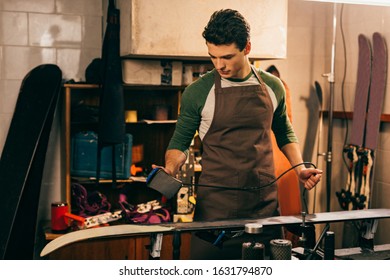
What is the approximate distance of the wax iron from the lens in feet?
7.04

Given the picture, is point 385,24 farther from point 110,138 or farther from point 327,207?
point 110,138

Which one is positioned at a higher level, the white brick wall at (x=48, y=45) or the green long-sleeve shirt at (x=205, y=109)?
the white brick wall at (x=48, y=45)

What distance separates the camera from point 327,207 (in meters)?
4.00

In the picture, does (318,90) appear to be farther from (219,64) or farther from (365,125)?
(219,64)

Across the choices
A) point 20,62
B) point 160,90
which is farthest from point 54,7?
point 160,90

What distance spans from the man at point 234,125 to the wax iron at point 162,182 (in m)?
0.51

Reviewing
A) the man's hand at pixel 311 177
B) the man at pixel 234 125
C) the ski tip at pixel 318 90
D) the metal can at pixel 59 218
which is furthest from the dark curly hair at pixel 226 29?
the ski tip at pixel 318 90

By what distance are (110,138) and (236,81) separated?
3.42ft

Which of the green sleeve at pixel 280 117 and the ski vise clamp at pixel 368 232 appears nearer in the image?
the ski vise clamp at pixel 368 232

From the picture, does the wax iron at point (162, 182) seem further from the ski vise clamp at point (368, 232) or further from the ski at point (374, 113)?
the ski at point (374, 113)

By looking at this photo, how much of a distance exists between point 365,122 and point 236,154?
55.3 inches

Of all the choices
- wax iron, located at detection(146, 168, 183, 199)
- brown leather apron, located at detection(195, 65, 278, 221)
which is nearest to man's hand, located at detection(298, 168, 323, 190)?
brown leather apron, located at detection(195, 65, 278, 221)

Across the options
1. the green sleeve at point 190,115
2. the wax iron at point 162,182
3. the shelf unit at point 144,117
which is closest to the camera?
the wax iron at point 162,182

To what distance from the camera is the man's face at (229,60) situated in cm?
271
